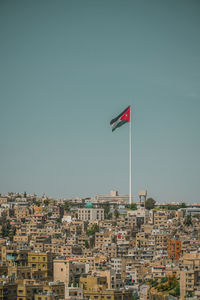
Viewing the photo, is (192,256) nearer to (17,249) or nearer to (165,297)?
(165,297)

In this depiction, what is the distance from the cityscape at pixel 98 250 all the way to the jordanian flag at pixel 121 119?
11.6 meters

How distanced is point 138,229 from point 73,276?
110ft

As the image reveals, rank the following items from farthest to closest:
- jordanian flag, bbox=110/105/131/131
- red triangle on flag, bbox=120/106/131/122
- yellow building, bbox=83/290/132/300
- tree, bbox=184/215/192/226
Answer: red triangle on flag, bbox=120/106/131/122
jordanian flag, bbox=110/105/131/131
tree, bbox=184/215/192/226
yellow building, bbox=83/290/132/300

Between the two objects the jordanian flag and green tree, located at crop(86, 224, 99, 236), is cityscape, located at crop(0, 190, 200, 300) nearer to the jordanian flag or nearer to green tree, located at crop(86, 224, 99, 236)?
green tree, located at crop(86, 224, 99, 236)

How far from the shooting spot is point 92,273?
207 feet

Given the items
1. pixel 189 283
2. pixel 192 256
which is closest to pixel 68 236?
pixel 192 256

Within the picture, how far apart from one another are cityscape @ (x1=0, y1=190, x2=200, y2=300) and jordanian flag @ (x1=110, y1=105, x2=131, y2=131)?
37.9ft

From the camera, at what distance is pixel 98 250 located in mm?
78625

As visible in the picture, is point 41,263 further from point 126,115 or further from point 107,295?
point 126,115

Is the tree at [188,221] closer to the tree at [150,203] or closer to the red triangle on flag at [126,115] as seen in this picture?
the tree at [150,203]

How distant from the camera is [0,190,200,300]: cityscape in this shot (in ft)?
188

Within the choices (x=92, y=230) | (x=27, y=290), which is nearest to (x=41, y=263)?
(x=27, y=290)

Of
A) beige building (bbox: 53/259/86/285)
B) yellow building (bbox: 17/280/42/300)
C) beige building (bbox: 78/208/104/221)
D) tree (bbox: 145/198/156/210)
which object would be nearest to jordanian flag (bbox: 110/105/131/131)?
beige building (bbox: 78/208/104/221)

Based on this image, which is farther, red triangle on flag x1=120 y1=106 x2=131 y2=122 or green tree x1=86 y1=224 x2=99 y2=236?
red triangle on flag x1=120 y1=106 x2=131 y2=122
